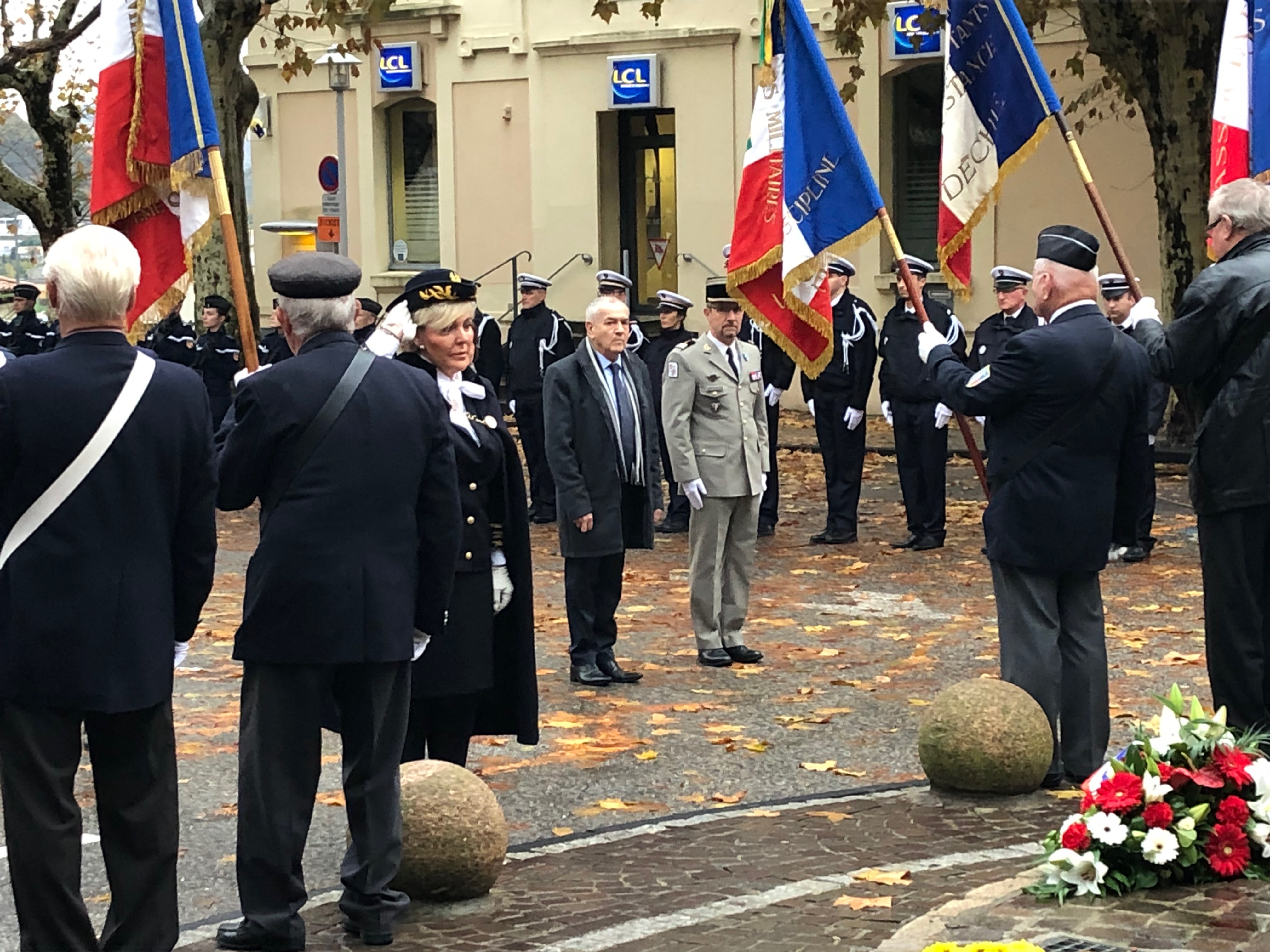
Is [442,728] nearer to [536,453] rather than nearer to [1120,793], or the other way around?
[1120,793]

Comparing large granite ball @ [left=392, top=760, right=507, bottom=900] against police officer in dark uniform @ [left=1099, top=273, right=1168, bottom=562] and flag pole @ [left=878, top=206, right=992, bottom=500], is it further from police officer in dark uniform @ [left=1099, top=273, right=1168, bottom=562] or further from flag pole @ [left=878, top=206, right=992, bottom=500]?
police officer in dark uniform @ [left=1099, top=273, right=1168, bottom=562]

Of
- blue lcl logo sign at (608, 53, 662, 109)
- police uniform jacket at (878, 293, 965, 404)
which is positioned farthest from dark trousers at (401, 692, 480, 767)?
blue lcl logo sign at (608, 53, 662, 109)

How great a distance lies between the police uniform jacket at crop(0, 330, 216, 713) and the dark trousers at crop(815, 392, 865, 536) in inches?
415

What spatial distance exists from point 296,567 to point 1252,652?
3573mm

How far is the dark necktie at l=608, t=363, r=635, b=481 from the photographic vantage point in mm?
10102

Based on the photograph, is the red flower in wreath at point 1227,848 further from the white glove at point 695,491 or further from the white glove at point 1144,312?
the white glove at point 695,491

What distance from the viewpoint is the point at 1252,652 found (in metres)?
7.16

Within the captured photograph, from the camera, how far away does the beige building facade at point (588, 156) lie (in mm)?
24672

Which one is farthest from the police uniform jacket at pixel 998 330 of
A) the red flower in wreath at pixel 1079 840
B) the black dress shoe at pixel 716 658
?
the red flower in wreath at pixel 1079 840

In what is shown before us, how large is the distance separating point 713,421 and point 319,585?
5.23 meters

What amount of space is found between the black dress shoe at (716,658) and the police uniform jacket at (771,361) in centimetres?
579

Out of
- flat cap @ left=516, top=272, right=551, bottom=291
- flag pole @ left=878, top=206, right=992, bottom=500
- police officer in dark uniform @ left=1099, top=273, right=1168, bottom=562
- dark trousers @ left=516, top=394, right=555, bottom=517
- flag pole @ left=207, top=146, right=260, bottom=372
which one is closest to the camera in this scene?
flag pole @ left=207, top=146, right=260, bottom=372

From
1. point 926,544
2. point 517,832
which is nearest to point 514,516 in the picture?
point 517,832

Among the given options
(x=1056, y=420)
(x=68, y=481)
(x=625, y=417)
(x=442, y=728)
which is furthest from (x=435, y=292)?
(x=625, y=417)
